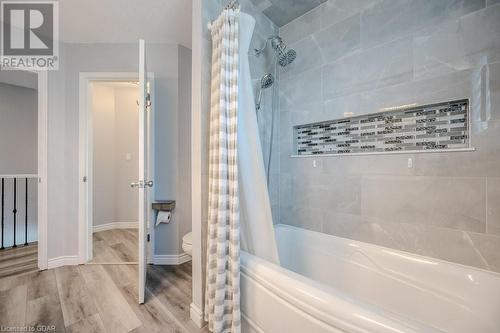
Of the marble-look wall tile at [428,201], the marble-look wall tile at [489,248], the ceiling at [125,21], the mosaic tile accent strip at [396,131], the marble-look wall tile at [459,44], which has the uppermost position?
the ceiling at [125,21]

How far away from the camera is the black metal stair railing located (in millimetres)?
2717

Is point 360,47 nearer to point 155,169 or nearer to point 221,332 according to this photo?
point 221,332

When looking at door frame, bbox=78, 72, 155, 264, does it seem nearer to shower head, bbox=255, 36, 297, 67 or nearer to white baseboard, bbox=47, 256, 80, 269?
white baseboard, bbox=47, 256, 80, 269

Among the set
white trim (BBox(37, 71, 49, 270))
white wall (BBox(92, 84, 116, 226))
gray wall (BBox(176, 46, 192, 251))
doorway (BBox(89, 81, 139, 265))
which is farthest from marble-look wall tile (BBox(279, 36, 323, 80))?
white wall (BBox(92, 84, 116, 226))

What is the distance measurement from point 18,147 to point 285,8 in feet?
12.9

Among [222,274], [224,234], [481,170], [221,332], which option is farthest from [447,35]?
[221,332]

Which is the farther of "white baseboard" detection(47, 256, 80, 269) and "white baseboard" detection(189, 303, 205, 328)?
"white baseboard" detection(47, 256, 80, 269)

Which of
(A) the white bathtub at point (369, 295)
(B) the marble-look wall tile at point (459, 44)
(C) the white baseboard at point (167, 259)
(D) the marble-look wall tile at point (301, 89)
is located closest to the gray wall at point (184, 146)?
(C) the white baseboard at point (167, 259)

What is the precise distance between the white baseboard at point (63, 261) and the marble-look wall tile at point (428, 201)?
9.38 feet

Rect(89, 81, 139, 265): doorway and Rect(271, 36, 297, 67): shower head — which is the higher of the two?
Rect(271, 36, 297, 67): shower head

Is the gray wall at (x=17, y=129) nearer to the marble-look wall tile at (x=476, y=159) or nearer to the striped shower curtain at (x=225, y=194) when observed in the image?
the striped shower curtain at (x=225, y=194)

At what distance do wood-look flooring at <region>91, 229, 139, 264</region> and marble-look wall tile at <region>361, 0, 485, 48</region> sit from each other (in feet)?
9.92

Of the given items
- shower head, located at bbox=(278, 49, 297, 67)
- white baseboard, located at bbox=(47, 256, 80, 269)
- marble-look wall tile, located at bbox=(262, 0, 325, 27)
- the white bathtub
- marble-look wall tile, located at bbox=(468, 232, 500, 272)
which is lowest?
white baseboard, located at bbox=(47, 256, 80, 269)

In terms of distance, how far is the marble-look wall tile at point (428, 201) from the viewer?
43.6 inches
